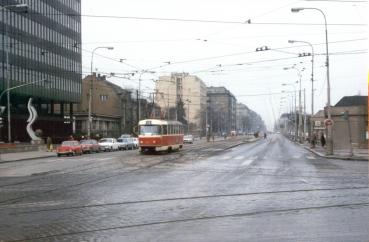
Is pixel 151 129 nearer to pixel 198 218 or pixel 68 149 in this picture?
pixel 68 149

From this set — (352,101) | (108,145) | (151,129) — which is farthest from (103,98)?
(151,129)

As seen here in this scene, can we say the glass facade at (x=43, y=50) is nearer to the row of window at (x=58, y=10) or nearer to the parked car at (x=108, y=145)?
the row of window at (x=58, y=10)

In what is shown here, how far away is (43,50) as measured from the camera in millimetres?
87938

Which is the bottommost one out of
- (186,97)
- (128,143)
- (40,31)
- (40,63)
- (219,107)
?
(128,143)

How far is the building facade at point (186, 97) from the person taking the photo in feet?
345

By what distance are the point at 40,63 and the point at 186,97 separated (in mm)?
49376

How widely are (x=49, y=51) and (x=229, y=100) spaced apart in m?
78.7

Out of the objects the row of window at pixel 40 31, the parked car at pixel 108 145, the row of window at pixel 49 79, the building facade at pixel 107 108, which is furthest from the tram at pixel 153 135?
the building facade at pixel 107 108

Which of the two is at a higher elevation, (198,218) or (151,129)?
(151,129)

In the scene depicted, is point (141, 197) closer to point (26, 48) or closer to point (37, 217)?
point (37, 217)

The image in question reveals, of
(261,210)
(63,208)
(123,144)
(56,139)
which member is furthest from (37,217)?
(56,139)

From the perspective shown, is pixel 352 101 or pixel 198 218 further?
pixel 352 101

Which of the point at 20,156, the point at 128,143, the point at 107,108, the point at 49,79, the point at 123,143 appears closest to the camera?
the point at 20,156

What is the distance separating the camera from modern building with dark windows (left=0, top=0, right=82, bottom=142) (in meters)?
77.9
